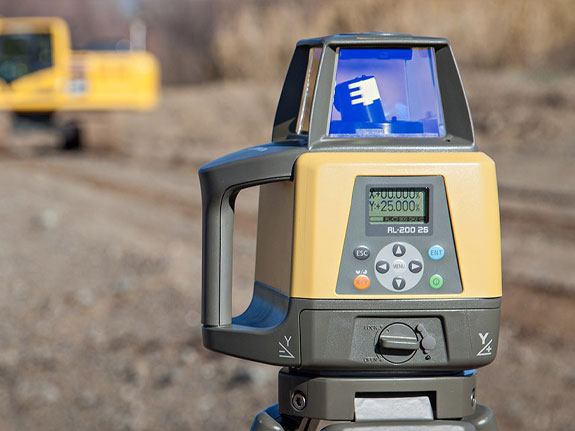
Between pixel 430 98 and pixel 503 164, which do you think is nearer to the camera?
pixel 430 98

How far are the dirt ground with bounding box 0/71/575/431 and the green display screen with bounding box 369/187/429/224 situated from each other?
3.05 metres

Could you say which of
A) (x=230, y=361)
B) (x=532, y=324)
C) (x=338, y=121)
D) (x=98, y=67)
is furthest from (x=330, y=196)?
(x=98, y=67)

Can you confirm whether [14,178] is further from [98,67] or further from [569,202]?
[569,202]

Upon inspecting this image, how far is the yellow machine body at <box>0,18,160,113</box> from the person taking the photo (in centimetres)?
1446

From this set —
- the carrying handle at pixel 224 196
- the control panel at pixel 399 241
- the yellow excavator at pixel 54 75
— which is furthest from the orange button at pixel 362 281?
the yellow excavator at pixel 54 75

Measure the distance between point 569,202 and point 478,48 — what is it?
409 inches

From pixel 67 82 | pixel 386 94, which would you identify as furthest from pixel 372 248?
pixel 67 82

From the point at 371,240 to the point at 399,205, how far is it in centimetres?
6

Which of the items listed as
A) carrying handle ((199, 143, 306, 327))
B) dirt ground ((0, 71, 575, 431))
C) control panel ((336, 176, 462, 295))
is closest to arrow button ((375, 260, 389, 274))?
control panel ((336, 176, 462, 295))

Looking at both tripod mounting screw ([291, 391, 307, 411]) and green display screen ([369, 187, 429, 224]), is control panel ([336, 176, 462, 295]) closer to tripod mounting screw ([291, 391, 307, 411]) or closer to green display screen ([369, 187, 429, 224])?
green display screen ([369, 187, 429, 224])

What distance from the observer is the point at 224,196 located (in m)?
1.13

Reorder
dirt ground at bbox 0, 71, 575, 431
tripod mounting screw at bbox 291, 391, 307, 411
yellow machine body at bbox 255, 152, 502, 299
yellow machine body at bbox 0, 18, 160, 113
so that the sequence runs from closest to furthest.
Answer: yellow machine body at bbox 255, 152, 502, 299
tripod mounting screw at bbox 291, 391, 307, 411
dirt ground at bbox 0, 71, 575, 431
yellow machine body at bbox 0, 18, 160, 113

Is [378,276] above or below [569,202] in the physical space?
below

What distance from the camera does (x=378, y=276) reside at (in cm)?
108
